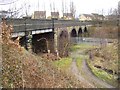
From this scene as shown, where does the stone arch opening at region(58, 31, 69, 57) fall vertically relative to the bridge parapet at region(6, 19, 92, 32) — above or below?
below

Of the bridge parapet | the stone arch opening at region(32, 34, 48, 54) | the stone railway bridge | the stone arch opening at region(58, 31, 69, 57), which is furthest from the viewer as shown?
the stone arch opening at region(58, 31, 69, 57)

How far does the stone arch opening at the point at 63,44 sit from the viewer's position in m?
21.0

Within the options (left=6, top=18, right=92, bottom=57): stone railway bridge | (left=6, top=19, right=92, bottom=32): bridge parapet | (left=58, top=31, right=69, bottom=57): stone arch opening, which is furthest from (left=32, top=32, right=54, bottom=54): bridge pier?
(left=6, top=19, right=92, bottom=32): bridge parapet

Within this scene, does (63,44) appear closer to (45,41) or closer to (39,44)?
(45,41)

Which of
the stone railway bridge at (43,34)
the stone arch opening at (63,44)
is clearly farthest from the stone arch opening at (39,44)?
the stone arch opening at (63,44)

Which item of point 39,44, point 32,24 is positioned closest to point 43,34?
point 39,44

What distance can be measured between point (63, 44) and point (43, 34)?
2.48 m

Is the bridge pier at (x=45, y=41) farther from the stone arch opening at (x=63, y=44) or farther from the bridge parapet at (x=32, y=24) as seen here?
the bridge parapet at (x=32, y=24)

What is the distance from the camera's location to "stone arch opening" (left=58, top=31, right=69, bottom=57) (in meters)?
21.0

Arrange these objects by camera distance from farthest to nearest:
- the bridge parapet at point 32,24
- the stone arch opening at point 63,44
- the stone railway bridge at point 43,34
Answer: the stone arch opening at point 63,44, the stone railway bridge at point 43,34, the bridge parapet at point 32,24

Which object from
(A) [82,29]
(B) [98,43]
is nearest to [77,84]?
(B) [98,43]

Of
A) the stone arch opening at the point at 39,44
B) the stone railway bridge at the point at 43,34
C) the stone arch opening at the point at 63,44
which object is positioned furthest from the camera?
the stone arch opening at the point at 63,44

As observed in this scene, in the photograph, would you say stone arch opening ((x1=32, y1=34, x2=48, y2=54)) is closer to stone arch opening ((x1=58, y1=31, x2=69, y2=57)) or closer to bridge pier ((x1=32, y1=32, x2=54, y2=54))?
bridge pier ((x1=32, y1=32, x2=54, y2=54))

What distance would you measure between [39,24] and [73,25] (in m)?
13.8
